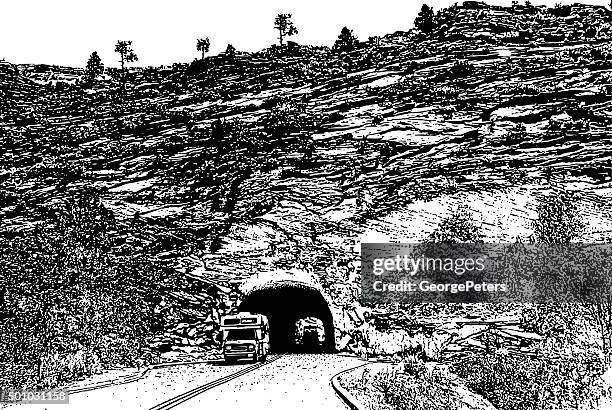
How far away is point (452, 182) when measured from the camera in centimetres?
6375

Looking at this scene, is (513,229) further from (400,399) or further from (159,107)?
(159,107)

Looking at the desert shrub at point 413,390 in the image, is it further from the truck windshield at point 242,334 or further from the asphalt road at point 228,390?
the truck windshield at point 242,334

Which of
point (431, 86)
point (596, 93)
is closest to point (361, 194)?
point (431, 86)

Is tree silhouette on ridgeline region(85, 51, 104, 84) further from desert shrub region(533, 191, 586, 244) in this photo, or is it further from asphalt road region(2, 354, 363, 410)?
desert shrub region(533, 191, 586, 244)

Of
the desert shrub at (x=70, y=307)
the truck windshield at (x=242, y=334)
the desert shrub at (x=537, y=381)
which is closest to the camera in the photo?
the desert shrub at (x=537, y=381)

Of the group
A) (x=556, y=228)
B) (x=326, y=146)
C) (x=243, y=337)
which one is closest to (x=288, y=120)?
(x=326, y=146)

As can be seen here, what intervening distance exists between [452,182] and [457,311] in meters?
20.2

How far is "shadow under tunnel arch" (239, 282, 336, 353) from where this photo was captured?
Result: 48.8m

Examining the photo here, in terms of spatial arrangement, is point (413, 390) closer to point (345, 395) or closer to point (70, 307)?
point (345, 395)

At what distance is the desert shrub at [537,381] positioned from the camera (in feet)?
82.3

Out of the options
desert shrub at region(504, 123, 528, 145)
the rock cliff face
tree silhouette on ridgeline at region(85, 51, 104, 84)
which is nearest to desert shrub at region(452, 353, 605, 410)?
the rock cliff face

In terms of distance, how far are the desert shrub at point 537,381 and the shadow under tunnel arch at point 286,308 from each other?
1697cm

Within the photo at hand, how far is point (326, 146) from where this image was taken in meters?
74.2

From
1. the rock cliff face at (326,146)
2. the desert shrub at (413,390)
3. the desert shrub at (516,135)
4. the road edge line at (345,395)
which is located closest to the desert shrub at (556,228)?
the desert shrub at (413,390)
